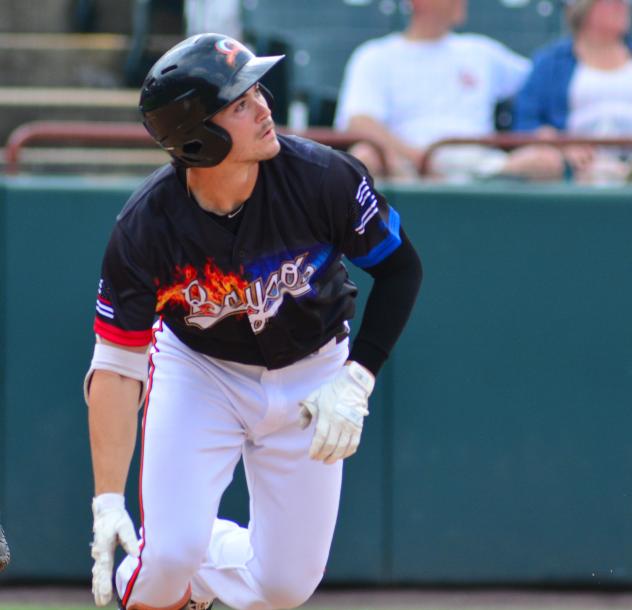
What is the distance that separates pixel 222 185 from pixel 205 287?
29 cm

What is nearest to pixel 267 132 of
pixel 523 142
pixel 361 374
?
pixel 361 374

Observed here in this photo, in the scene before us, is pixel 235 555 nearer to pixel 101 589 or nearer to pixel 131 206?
pixel 101 589

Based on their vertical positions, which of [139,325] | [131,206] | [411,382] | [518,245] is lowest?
[411,382]

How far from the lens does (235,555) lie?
4188 mm

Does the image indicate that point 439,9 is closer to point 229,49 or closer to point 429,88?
point 429,88

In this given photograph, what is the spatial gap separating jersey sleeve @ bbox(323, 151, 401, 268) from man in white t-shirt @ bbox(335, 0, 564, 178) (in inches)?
85.5

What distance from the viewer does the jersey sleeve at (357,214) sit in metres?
3.68

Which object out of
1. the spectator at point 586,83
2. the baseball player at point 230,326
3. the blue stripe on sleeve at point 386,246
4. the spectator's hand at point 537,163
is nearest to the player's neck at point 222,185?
the baseball player at point 230,326

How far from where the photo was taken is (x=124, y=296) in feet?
11.8

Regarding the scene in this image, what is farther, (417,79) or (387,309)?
(417,79)

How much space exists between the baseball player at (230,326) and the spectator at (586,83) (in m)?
2.43

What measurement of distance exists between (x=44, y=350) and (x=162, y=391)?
5.36 feet

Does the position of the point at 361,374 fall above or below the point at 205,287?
below

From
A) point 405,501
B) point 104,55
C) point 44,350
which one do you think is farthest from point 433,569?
point 104,55
